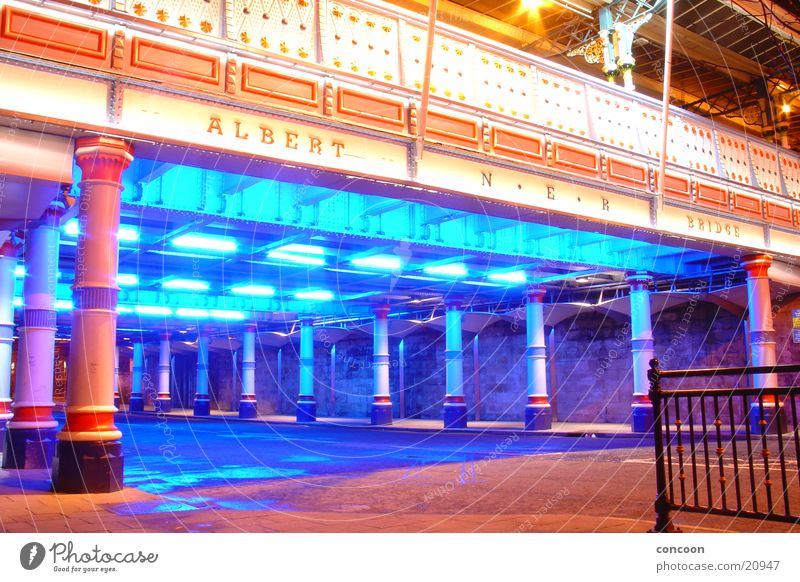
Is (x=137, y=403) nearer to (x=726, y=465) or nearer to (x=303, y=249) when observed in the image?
(x=303, y=249)

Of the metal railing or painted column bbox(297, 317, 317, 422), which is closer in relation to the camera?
the metal railing

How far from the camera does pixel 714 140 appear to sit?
52.6ft

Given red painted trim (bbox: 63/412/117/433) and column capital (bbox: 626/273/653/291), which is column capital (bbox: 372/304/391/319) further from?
red painted trim (bbox: 63/412/117/433)

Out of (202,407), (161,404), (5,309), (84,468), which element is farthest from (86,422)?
(202,407)

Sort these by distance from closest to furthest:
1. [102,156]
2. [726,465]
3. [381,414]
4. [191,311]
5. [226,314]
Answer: [102,156], [726,465], [381,414], [191,311], [226,314]

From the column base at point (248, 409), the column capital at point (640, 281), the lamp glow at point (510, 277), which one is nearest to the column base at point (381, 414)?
the lamp glow at point (510, 277)

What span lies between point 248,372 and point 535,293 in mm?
15147

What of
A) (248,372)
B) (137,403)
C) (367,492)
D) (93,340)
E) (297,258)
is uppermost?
(297,258)

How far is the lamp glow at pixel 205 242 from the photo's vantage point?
52.7 ft

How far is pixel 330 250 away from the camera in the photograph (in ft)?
57.6

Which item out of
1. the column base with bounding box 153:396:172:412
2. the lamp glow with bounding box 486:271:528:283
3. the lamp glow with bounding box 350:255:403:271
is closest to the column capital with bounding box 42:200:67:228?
the lamp glow with bounding box 350:255:403:271

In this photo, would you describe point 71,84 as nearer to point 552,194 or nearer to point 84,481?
point 84,481

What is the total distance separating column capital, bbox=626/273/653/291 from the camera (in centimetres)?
2018

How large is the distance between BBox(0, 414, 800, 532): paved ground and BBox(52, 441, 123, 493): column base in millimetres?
183
